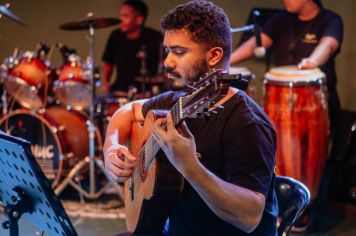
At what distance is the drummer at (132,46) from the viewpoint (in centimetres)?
565

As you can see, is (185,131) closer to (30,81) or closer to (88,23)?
(88,23)

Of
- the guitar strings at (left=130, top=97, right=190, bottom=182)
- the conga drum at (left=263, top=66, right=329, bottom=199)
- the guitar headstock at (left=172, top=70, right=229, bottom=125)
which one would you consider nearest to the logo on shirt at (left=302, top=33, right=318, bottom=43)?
the conga drum at (left=263, top=66, right=329, bottom=199)

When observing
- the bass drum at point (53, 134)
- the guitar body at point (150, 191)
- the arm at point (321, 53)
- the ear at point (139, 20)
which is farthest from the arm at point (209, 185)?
the ear at point (139, 20)

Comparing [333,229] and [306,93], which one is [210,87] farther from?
[333,229]

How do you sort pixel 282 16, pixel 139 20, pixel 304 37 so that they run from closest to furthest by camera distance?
pixel 304 37, pixel 282 16, pixel 139 20

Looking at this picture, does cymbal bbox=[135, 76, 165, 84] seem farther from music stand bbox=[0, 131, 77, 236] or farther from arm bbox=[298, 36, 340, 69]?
music stand bbox=[0, 131, 77, 236]

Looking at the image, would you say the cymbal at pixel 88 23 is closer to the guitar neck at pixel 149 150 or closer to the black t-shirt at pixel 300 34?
the black t-shirt at pixel 300 34

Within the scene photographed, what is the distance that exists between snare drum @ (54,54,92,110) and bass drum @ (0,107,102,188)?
0.10 metres

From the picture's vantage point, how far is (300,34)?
467 cm

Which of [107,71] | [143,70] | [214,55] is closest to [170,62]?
[214,55]

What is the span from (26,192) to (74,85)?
111 inches

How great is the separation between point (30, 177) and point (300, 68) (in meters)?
2.54

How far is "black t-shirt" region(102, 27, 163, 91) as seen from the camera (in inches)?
224

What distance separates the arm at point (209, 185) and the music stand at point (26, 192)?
1.40 ft
